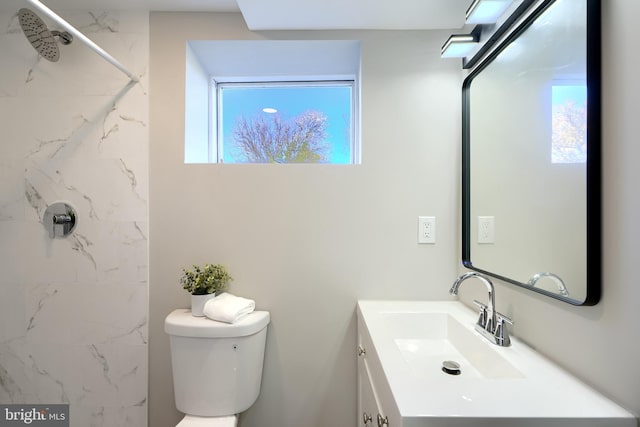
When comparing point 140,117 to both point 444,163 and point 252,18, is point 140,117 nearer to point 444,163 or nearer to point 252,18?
point 252,18

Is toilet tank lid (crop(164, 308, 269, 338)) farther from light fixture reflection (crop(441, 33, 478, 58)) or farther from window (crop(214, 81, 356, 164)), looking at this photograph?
light fixture reflection (crop(441, 33, 478, 58))

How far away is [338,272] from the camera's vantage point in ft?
4.76

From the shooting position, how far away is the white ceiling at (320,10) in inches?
49.5

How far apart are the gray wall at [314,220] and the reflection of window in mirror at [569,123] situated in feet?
1.98

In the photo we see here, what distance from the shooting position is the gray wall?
1439 mm

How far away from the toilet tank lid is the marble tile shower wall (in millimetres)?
291

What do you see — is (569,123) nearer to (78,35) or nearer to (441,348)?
(441,348)

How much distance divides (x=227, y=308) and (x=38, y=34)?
1.32m

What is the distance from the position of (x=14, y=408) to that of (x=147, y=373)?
26.7 inches

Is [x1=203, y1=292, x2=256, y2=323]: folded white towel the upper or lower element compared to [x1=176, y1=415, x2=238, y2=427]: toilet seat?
upper

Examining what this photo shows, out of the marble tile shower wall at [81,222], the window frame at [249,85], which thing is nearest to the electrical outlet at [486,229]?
the window frame at [249,85]

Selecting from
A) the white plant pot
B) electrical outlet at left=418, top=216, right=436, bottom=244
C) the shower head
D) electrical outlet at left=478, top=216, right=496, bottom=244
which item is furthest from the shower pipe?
electrical outlet at left=478, top=216, right=496, bottom=244

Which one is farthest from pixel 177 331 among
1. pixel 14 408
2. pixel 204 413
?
pixel 14 408

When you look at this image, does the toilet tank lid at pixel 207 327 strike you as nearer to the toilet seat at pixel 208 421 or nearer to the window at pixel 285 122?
the toilet seat at pixel 208 421
